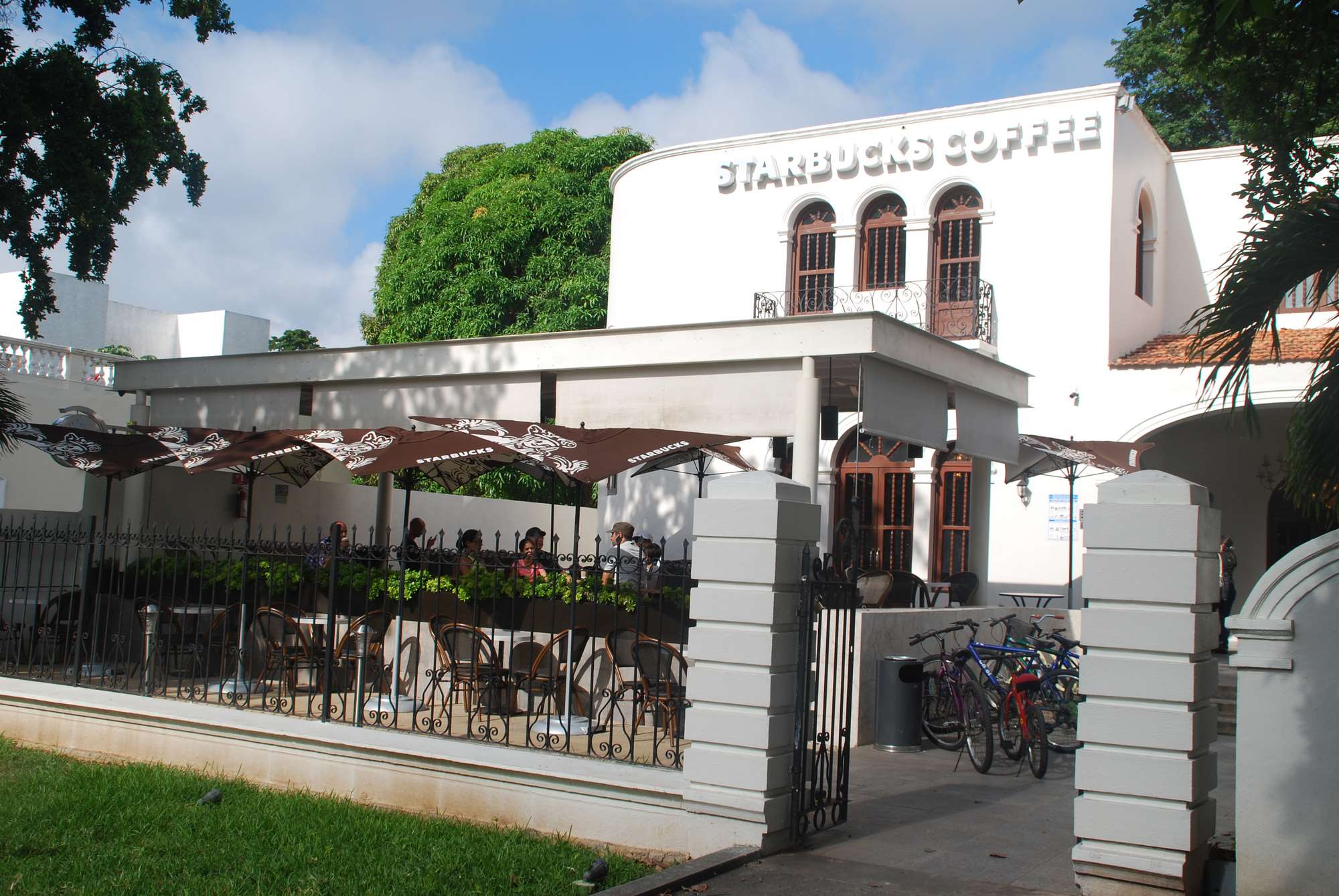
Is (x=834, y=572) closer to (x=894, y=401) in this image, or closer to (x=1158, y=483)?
(x=1158, y=483)

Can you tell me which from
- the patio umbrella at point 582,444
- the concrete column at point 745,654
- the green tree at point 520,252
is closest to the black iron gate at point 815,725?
the concrete column at point 745,654

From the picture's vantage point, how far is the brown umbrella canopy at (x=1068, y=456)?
1495cm

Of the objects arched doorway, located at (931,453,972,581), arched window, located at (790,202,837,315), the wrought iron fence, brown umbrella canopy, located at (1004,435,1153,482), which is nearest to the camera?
the wrought iron fence

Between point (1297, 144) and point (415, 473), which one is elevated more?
point (1297, 144)

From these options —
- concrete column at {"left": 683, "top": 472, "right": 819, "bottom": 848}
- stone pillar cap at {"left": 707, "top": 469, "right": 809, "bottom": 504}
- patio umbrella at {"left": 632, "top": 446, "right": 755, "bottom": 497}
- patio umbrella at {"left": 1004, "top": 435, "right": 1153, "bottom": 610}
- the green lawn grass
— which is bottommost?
the green lawn grass

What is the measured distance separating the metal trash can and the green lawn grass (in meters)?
4.22

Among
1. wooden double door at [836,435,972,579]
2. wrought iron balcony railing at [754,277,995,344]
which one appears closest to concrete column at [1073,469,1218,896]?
wooden double door at [836,435,972,579]

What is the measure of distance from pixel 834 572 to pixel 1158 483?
6.49 ft

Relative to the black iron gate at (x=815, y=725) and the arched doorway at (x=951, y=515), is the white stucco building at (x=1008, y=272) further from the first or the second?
the black iron gate at (x=815, y=725)

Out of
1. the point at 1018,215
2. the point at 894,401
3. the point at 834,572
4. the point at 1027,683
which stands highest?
the point at 1018,215

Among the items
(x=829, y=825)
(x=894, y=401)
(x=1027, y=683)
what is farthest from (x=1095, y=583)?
(x=894, y=401)

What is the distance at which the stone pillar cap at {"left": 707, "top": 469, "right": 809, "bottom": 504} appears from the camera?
22.4ft

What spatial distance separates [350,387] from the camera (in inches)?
611

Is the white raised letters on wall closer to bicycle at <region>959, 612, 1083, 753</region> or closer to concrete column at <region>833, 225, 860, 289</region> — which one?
concrete column at <region>833, 225, 860, 289</region>
